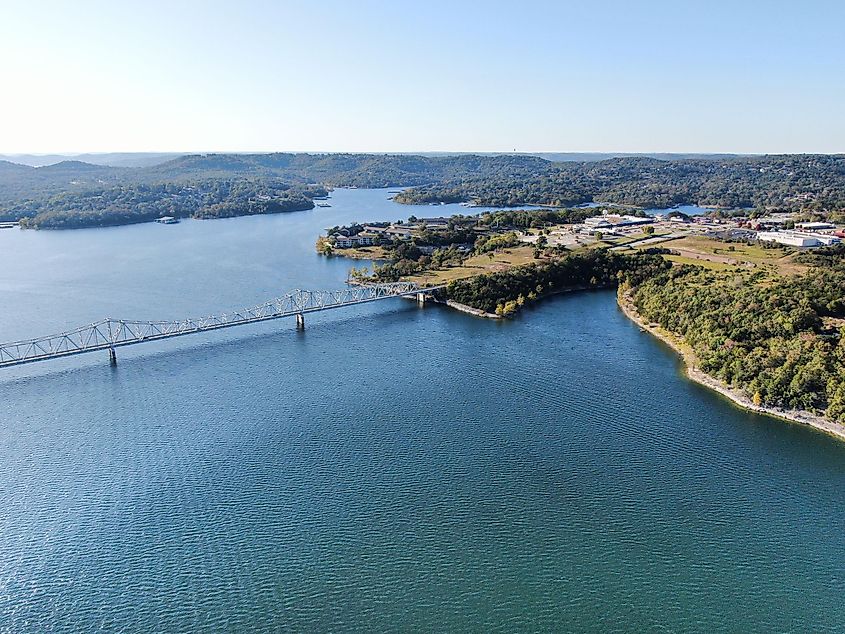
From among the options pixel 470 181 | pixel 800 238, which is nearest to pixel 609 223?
pixel 800 238

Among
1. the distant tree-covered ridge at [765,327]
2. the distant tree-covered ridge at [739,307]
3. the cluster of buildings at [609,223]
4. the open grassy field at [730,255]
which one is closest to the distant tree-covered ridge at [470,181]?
the cluster of buildings at [609,223]

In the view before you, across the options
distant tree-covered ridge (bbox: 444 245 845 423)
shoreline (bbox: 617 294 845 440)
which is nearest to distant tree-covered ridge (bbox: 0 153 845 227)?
distant tree-covered ridge (bbox: 444 245 845 423)

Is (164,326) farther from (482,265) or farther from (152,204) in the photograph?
(152,204)

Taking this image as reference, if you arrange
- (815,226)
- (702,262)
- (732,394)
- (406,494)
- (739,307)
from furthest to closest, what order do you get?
(815,226) < (702,262) < (739,307) < (732,394) < (406,494)

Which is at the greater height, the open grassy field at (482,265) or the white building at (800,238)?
the white building at (800,238)

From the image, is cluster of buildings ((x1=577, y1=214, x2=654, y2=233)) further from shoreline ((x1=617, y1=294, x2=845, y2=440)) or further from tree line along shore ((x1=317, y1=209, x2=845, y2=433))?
shoreline ((x1=617, y1=294, x2=845, y2=440))

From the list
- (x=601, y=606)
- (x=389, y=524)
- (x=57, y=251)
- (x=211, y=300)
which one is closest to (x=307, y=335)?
(x=211, y=300)

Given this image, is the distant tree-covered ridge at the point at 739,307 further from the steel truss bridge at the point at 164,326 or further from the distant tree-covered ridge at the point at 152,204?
the distant tree-covered ridge at the point at 152,204
